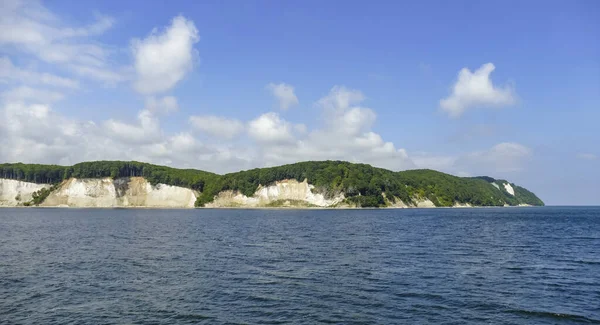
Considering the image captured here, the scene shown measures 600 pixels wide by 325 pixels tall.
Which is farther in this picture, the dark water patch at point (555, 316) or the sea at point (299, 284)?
the sea at point (299, 284)

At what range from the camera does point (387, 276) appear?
33750mm

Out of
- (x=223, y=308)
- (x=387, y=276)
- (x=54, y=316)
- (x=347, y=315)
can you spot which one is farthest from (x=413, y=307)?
(x=54, y=316)

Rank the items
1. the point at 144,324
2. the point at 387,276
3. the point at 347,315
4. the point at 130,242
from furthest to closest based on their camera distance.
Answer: the point at 130,242 → the point at 387,276 → the point at 347,315 → the point at 144,324

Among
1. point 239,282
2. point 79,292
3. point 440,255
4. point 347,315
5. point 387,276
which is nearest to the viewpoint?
point 347,315

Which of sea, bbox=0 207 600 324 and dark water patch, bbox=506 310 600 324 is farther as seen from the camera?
sea, bbox=0 207 600 324

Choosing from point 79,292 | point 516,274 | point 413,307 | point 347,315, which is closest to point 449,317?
point 413,307

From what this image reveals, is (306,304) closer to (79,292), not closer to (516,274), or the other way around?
(79,292)

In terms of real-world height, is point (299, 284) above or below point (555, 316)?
above

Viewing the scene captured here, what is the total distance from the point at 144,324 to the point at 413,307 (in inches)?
602

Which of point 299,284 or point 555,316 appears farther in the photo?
point 299,284

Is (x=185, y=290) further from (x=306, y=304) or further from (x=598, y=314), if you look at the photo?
(x=598, y=314)

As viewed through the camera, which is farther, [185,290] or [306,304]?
[185,290]

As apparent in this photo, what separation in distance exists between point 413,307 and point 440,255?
21880 millimetres

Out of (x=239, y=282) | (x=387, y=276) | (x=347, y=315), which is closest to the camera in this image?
(x=347, y=315)
